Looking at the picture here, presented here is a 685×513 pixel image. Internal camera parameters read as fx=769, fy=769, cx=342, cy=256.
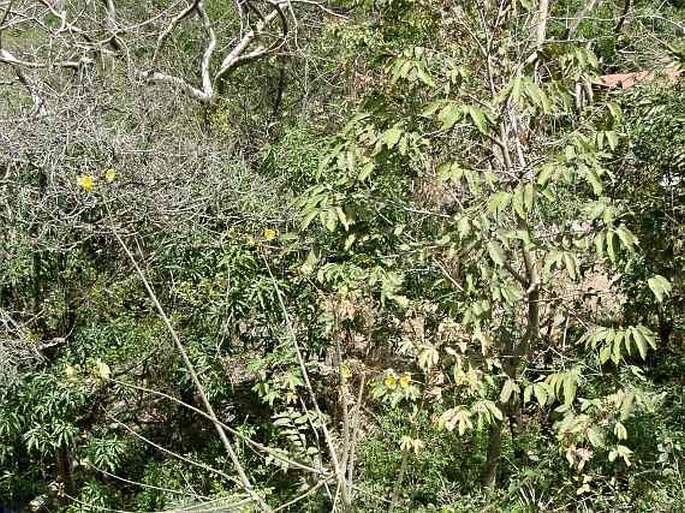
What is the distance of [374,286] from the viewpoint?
3.37 meters

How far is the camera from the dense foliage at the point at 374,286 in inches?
117

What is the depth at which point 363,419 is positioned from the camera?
4.05 meters

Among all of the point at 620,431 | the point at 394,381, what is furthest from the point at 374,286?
the point at 620,431

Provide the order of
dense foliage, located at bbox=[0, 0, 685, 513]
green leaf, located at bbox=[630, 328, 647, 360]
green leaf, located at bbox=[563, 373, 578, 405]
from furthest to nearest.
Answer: dense foliage, located at bbox=[0, 0, 685, 513], green leaf, located at bbox=[563, 373, 578, 405], green leaf, located at bbox=[630, 328, 647, 360]

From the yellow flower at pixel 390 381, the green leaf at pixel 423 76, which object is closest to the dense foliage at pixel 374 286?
the green leaf at pixel 423 76

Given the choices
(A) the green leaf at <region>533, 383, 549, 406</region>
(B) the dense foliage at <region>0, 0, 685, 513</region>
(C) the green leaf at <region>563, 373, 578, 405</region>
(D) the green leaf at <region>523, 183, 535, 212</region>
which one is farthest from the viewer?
(B) the dense foliage at <region>0, 0, 685, 513</region>

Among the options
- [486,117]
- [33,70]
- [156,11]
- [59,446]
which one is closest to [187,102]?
[33,70]

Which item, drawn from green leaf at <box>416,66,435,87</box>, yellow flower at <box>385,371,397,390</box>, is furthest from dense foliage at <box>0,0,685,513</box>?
yellow flower at <box>385,371,397,390</box>

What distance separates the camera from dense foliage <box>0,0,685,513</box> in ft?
9.78

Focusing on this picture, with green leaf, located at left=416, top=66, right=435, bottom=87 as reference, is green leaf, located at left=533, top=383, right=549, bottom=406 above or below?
below

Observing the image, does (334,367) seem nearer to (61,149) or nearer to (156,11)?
(61,149)

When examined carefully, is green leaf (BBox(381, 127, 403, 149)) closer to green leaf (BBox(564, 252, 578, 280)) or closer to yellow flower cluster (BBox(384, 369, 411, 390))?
green leaf (BBox(564, 252, 578, 280))

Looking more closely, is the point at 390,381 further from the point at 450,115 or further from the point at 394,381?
the point at 450,115

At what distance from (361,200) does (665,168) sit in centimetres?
144
